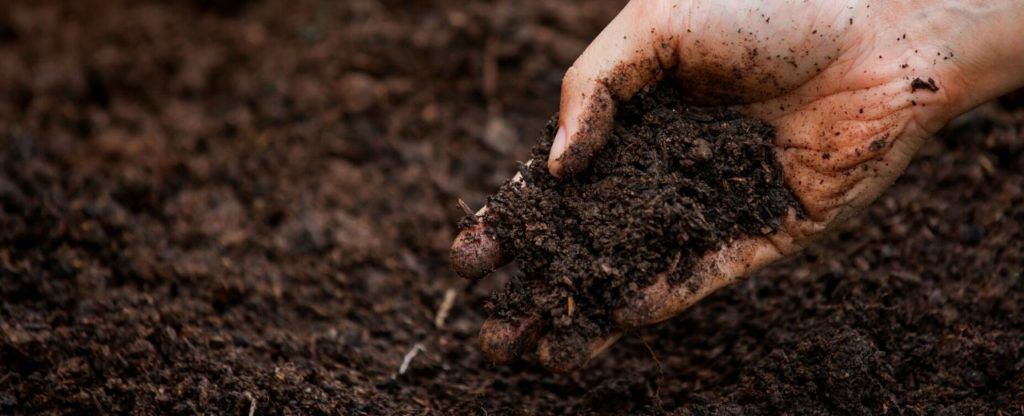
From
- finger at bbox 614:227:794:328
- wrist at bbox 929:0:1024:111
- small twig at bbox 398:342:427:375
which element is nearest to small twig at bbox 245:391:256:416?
small twig at bbox 398:342:427:375

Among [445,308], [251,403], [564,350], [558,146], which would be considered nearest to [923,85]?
[558,146]

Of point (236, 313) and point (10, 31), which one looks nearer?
point (236, 313)

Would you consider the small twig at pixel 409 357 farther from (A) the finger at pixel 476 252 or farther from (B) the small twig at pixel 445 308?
(A) the finger at pixel 476 252

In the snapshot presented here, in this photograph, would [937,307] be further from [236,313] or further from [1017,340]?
[236,313]

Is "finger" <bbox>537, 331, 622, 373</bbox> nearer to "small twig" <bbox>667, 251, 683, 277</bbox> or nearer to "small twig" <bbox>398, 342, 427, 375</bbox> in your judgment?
"small twig" <bbox>667, 251, 683, 277</bbox>

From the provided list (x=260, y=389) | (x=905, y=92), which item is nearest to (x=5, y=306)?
(x=260, y=389)

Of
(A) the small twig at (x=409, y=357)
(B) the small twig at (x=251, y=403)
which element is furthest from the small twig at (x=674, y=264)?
(B) the small twig at (x=251, y=403)
